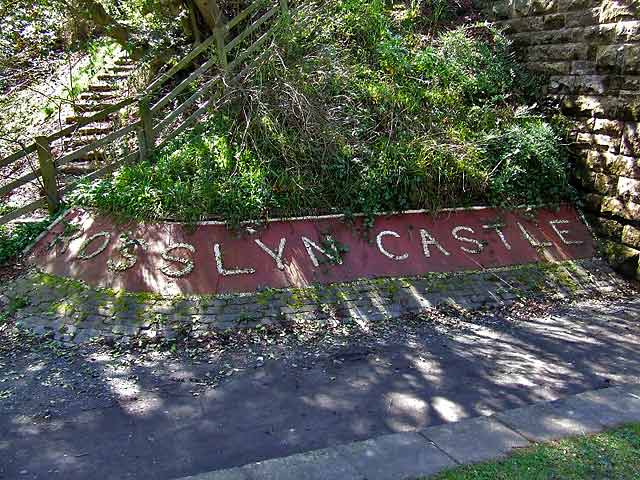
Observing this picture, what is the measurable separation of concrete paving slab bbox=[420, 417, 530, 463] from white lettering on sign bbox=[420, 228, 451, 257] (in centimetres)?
329

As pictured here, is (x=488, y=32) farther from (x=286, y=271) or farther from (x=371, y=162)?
(x=286, y=271)

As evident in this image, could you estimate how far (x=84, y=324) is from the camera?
5965 millimetres

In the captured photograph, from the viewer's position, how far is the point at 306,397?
4.80 meters

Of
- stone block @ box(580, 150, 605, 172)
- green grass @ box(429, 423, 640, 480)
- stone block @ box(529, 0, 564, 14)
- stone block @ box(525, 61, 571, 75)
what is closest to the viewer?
green grass @ box(429, 423, 640, 480)

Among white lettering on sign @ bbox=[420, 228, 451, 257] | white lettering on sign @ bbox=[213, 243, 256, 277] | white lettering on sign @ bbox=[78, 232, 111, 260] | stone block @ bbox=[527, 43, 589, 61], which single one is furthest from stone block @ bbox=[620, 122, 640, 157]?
white lettering on sign @ bbox=[78, 232, 111, 260]

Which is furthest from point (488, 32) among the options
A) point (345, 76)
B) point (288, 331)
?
point (288, 331)

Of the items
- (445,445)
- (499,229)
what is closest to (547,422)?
(445,445)

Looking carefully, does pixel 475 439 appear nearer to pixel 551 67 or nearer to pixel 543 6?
pixel 551 67

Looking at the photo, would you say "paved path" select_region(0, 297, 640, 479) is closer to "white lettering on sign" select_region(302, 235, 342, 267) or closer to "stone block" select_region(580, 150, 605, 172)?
"white lettering on sign" select_region(302, 235, 342, 267)

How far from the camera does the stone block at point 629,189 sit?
764 cm

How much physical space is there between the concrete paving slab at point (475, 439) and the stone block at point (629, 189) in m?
5.04

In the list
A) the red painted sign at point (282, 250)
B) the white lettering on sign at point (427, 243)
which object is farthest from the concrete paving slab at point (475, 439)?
the white lettering on sign at point (427, 243)

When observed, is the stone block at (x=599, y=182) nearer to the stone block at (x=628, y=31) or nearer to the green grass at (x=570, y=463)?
the stone block at (x=628, y=31)

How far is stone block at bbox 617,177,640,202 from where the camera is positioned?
7645 millimetres
